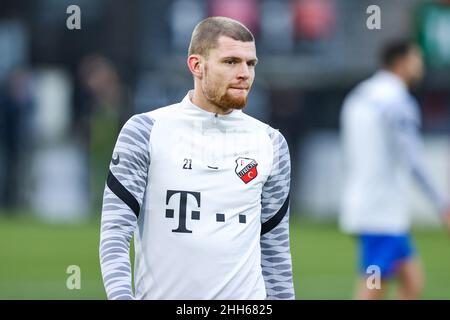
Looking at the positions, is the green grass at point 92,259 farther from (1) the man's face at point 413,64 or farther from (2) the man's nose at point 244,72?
(2) the man's nose at point 244,72

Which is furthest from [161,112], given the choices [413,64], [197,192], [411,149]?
[413,64]

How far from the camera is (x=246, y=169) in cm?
526

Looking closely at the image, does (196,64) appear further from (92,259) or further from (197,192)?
(92,259)

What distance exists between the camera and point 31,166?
23875 millimetres

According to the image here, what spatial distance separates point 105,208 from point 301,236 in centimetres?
1439

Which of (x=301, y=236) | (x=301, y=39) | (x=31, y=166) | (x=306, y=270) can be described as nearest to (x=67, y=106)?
(x=31, y=166)

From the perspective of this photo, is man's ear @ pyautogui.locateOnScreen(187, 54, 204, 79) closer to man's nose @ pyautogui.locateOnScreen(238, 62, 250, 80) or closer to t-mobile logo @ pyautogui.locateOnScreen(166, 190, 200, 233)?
man's nose @ pyautogui.locateOnScreen(238, 62, 250, 80)

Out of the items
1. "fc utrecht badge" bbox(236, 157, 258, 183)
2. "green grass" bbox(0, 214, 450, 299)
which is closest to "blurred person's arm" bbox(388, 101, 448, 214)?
"green grass" bbox(0, 214, 450, 299)

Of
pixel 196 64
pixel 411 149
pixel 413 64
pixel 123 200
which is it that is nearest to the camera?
pixel 123 200

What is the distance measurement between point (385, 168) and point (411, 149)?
0.50 m

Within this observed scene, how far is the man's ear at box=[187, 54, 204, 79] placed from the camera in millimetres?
5211

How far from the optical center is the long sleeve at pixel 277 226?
17.6ft

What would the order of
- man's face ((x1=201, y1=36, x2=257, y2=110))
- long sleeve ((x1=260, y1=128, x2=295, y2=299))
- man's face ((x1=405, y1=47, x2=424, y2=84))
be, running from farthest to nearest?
man's face ((x1=405, y1=47, x2=424, y2=84)), long sleeve ((x1=260, y1=128, x2=295, y2=299)), man's face ((x1=201, y1=36, x2=257, y2=110))

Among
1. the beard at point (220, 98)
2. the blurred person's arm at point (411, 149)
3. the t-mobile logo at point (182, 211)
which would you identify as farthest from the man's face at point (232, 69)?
the blurred person's arm at point (411, 149)
